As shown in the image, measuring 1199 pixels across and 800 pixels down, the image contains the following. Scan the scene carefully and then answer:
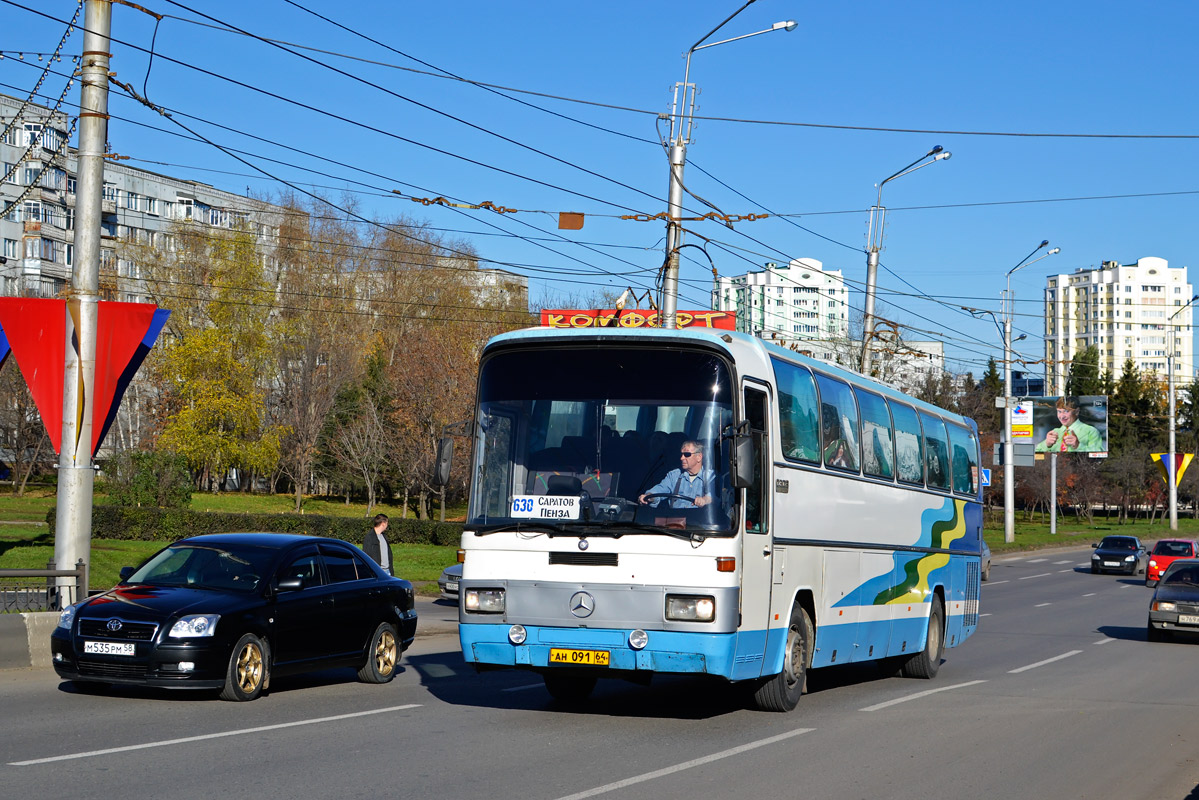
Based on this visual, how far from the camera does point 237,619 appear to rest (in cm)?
A: 1222

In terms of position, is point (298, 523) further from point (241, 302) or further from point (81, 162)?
point (241, 302)

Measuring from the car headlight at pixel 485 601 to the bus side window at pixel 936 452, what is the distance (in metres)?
7.76

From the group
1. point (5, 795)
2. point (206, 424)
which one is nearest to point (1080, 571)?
point (206, 424)

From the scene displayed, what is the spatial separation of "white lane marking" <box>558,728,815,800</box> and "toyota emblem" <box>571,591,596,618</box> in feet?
5.21

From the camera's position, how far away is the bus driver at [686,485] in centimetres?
1086

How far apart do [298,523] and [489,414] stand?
27.5m

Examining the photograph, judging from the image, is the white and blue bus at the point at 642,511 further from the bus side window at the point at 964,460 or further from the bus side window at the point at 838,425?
the bus side window at the point at 964,460

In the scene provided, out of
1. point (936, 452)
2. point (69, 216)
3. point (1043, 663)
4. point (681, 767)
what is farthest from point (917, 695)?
point (69, 216)

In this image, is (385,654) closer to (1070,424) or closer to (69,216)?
(1070,424)

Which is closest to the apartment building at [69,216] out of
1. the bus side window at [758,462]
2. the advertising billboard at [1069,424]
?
the advertising billboard at [1069,424]

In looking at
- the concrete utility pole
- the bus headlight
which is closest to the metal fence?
the concrete utility pole

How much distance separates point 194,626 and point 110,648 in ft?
2.47

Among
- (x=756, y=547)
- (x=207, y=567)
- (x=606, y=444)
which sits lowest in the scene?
(x=207, y=567)

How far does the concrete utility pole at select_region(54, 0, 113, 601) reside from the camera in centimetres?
1593
